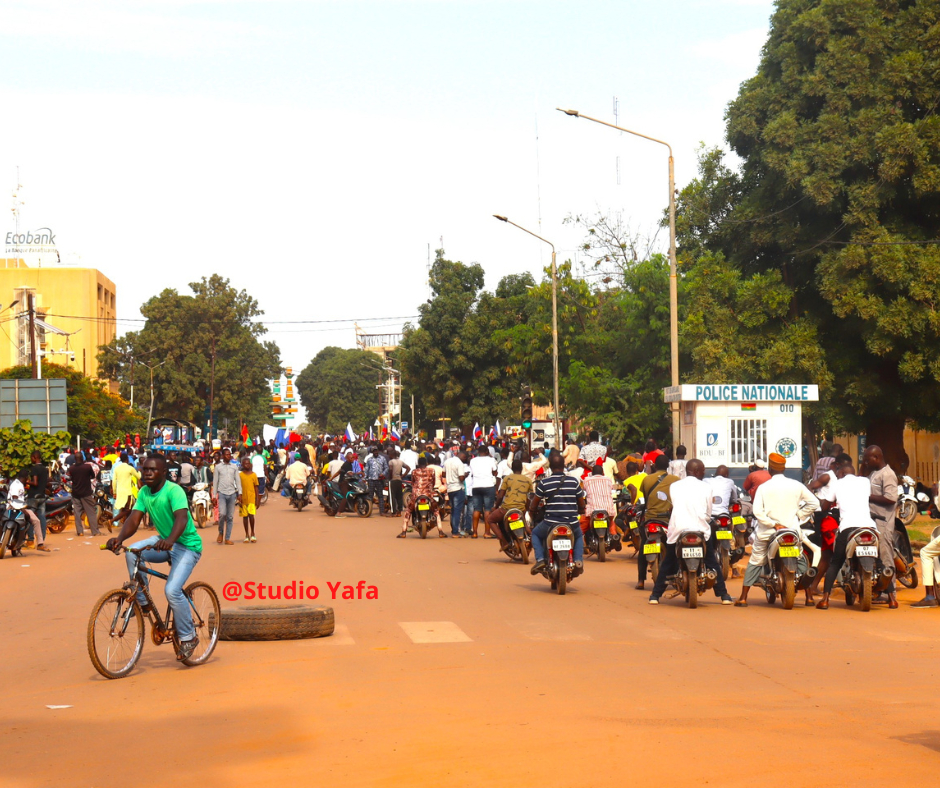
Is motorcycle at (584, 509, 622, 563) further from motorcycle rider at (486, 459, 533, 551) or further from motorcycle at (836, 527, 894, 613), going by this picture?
motorcycle at (836, 527, 894, 613)

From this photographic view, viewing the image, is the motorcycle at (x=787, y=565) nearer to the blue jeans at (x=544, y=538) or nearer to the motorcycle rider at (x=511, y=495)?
the blue jeans at (x=544, y=538)

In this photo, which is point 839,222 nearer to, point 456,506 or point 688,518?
point 456,506

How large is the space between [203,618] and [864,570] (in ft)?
23.5

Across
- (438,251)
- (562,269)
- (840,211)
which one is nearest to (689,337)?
(840,211)

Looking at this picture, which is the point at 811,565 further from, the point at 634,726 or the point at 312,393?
the point at 312,393

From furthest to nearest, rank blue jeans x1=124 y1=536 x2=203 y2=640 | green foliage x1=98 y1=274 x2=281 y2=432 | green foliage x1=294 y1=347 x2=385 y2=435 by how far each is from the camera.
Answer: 1. green foliage x1=294 y1=347 x2=385 y2=435
2. green foliage x1=98 y1=274 x2=281 y2=432
3. blue jeans x1=124 y1=536 x2=203 y2=640

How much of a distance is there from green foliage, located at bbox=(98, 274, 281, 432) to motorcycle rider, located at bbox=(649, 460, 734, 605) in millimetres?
58696

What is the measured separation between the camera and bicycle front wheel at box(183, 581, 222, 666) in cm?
961

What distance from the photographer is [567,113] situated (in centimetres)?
2505

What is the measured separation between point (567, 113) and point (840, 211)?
893cm

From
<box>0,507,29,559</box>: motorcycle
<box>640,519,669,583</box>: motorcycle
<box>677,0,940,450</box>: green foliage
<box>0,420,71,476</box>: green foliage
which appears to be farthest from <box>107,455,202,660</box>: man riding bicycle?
<box>677,0,940,450</box>: green foliage

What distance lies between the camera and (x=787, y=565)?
1284cm

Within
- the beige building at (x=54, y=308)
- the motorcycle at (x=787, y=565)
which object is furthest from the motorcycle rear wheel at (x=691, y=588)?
the beige building at (x=54, y=308)

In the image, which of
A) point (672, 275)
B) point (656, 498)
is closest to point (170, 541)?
point (656, 498)
